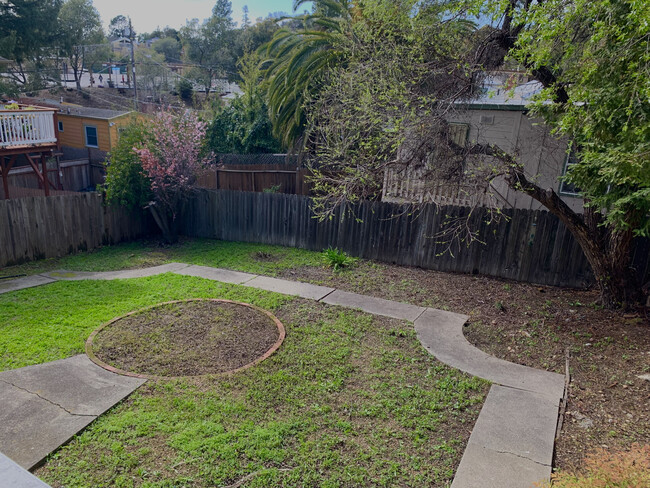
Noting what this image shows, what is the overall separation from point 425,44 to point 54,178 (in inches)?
711

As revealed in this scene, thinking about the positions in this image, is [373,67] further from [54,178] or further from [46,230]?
[54,178]

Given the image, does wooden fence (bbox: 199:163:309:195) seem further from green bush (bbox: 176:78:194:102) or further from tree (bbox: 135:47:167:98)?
tree (bbox: 135:47:167:98)

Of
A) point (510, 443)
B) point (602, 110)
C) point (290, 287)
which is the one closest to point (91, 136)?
point (290, 287)

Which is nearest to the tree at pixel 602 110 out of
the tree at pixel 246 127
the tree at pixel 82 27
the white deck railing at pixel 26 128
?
the tree at pixel 246 127

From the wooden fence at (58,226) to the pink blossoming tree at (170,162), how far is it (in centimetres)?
101

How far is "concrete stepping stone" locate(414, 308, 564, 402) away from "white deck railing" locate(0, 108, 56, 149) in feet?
45.7

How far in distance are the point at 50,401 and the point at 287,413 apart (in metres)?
2.51


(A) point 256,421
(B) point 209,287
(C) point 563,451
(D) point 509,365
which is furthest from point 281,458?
(B) point 209,287

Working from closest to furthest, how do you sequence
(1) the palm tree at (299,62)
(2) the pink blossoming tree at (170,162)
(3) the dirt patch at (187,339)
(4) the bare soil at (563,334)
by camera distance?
(4) the bare soil at (563,334) < (3) the dirt patch at (187,339) < (2) the pink blossoming tree at (170,162) < (1) the palm tree at (299,62)

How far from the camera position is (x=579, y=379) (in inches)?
218

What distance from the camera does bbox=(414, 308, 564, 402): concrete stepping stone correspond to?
5.38 meters

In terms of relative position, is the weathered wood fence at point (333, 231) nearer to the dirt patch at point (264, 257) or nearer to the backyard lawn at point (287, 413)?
the dirt patch at point (264, 257)

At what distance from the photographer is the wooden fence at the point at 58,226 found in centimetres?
938

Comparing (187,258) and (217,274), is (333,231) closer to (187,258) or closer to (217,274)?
(217,274)
